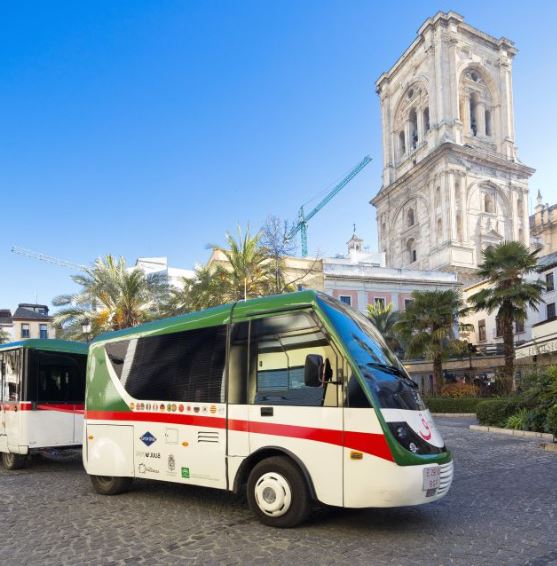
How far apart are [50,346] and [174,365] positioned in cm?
544

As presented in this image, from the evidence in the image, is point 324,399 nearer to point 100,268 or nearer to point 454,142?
point 100,268

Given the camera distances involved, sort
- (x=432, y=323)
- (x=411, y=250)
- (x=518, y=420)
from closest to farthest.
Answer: (x=518, y=420) < (x=432, y=323) < (x=411, y=250)

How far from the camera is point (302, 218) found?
146 meters

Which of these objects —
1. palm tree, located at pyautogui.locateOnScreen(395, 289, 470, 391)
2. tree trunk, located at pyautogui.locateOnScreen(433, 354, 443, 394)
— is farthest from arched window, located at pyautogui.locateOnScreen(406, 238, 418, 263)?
palm tree, located at pyautogui.locateOnScreen(395, 289, 470, 391)

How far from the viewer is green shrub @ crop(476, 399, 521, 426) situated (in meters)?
17.8

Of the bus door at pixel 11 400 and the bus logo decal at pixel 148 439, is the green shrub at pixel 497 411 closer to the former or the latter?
the bus logo decal at pixel 148 439

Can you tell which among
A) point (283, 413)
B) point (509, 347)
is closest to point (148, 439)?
point (283, 413)

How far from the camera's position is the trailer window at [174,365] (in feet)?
23.1

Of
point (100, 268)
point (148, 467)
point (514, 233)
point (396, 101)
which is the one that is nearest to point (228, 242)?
point (100, 268)

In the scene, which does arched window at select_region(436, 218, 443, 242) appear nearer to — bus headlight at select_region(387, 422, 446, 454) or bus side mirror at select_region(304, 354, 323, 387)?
bus headlight at select_region(387, 422, 446, 454)

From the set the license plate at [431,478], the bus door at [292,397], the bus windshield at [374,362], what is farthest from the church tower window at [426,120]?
the license plate at [431,478]

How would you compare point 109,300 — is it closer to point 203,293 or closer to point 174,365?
point 203,293

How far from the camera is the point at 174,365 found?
7574 millimetres

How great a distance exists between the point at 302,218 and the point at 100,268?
119m
